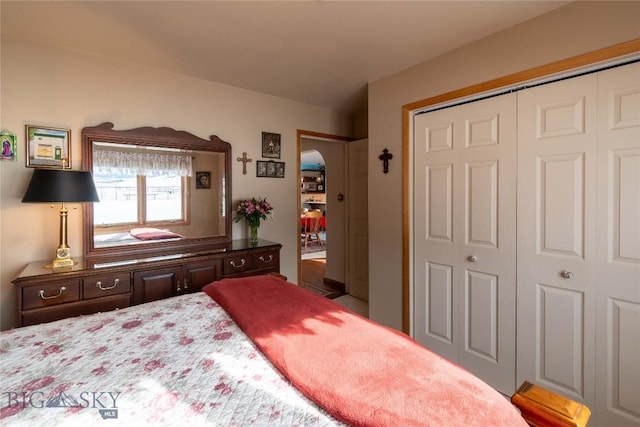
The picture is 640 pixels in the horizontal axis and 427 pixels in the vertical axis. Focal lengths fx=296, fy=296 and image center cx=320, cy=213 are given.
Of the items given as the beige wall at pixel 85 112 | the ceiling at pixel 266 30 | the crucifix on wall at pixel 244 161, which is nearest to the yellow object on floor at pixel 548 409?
the ceiling at pixel 266 30

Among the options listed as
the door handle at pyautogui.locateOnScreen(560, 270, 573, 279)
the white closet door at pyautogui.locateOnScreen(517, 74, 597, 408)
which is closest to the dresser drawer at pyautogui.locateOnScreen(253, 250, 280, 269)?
the white closet door at pyautogui.locateOnScreen(517, 74, 597, 408)

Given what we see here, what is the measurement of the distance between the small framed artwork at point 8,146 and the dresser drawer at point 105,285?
99 cm

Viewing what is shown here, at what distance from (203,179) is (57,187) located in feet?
3.68

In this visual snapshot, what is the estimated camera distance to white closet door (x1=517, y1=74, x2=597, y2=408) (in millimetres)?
1677

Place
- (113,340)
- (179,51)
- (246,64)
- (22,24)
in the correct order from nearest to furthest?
(113,340) → (22,24) → (179,51) → (246,64)

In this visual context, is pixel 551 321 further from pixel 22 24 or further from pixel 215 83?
pixel 22 24

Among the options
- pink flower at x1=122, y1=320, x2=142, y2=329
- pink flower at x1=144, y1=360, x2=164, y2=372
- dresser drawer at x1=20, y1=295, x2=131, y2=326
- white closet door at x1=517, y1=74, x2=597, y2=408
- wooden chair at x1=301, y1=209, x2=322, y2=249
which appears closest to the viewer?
pink flower at x1=144, y1=360, x2=164, y2=372

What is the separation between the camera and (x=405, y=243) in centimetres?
256

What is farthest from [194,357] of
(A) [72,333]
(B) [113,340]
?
(A) [72,333]

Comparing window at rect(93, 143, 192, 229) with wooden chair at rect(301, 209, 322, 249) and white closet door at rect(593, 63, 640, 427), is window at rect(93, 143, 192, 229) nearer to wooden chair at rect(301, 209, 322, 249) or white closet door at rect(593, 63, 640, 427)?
white closet door at rect(593, 63, 640, 427)

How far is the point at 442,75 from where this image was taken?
90.1 inches

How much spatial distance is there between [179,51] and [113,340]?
206 centimetres

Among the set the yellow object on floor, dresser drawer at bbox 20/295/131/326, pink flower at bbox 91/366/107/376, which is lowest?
dresser drawer at bbox 20/295/131/326

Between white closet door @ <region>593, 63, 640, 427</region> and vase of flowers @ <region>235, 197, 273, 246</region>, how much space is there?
2.55 meters
